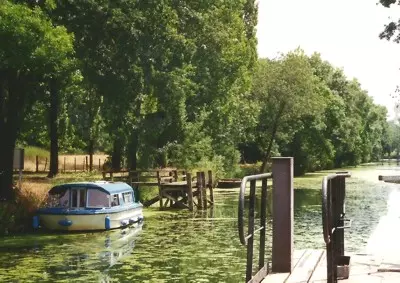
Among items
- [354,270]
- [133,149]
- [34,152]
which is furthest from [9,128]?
[34,152]

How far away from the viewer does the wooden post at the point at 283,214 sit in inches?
350

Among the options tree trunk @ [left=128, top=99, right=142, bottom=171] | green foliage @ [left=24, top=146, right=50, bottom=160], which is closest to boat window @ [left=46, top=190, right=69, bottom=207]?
tree trunk @ [left=128, top=99, right=142, bottom=171]

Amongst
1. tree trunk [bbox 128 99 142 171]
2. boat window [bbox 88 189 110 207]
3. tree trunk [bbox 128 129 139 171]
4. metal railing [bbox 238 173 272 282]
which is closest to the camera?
metal railing [bbox 238 173 272 282]

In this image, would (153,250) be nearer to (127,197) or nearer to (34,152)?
(127,197)

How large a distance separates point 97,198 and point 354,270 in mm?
17396

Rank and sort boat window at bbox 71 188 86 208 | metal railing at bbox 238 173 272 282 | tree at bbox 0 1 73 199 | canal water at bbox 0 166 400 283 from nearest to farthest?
metal railing at bbox 238 173 272 282 < canal water at bbox 0 166 400 283 < tree at bbox 0 1 73 199 < boat window at bbox 71 188 86 208

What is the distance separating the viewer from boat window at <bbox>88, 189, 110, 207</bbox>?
24.8 meters

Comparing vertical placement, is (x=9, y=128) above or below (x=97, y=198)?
above

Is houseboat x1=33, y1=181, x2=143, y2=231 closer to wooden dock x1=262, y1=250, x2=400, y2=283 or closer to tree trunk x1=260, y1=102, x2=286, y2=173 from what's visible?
wooden dock x1=262, y1=250, x2=400, y2=283

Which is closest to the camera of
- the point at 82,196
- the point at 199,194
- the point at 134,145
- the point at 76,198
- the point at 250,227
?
the point at 250,227

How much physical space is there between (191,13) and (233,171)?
70.0 feet

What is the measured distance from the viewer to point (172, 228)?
25547mm

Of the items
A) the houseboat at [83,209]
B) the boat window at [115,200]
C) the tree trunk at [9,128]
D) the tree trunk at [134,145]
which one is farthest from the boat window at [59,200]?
the tree trunk at [134,145]

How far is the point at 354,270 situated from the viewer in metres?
8.83
